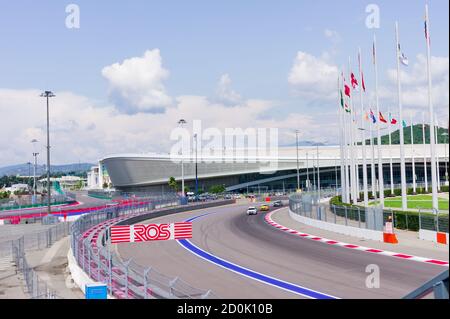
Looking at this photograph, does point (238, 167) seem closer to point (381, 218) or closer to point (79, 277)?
point (381, 218)

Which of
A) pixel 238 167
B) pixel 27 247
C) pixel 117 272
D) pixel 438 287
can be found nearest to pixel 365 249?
pixel 117 272

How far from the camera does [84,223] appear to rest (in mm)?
35156

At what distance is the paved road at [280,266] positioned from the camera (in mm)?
16609

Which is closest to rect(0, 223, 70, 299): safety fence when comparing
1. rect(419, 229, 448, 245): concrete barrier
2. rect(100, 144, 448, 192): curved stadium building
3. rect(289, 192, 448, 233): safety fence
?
rect(289, 192, 448, 233): safety fence

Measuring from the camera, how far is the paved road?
1661 centimetres

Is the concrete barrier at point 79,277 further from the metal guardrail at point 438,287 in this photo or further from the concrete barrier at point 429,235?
the concrete barrier at point 429,235

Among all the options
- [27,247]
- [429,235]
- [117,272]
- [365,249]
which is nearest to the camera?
[117,272]

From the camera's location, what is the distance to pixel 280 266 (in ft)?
71.2

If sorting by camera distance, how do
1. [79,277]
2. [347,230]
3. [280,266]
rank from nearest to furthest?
1. [79,277]
2. [280,266]
3. [347,230]

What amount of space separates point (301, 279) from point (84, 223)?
20.9 m

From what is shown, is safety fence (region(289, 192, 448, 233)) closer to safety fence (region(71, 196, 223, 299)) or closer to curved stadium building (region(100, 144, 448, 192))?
safety fence (region(71, 196, 223, 299))
